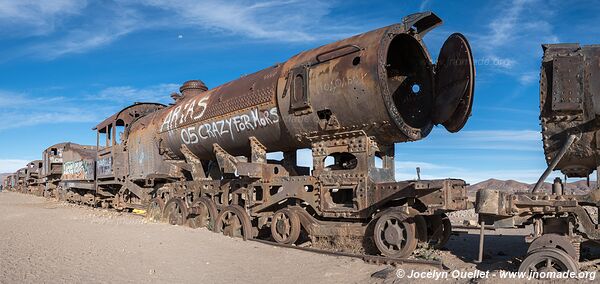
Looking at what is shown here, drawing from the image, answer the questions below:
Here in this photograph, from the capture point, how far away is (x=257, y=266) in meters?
6.91

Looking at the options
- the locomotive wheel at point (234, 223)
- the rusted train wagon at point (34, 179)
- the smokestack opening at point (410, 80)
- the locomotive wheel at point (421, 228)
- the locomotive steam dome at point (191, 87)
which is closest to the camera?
the locomotive wheel at point (421, 228)

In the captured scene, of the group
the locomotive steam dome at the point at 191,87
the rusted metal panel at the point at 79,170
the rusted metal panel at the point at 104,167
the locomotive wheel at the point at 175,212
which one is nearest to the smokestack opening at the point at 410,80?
the locomotive wheel at the point at 175,212

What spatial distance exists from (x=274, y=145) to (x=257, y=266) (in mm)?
2960

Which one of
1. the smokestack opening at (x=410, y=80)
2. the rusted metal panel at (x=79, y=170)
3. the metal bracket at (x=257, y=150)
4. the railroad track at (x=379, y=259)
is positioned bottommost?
the railroad track at (x=379, y=259)

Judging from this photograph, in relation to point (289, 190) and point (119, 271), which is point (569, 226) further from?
point (119, 271)

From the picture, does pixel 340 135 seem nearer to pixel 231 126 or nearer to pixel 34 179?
pixel 231 126

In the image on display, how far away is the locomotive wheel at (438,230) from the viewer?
24.9ft

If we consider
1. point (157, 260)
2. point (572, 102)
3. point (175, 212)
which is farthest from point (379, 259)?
point (175, 212)

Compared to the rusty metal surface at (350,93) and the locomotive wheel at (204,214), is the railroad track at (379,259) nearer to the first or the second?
the rusty metal surface at (350,93)

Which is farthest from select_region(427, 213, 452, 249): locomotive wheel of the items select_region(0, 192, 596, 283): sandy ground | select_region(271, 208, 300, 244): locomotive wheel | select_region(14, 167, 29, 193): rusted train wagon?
select_region(14, 167, 29, 193): rusted train wagon

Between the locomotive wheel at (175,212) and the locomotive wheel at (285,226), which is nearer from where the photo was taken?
the locomotive wheel at (285,226)

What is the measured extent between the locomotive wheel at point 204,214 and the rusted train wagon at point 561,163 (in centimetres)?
663

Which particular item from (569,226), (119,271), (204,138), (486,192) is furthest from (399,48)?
(119,271)

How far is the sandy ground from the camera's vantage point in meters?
6.10
